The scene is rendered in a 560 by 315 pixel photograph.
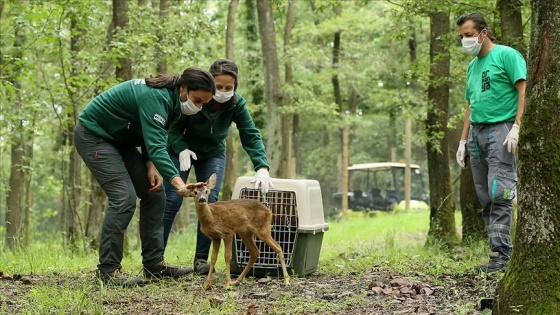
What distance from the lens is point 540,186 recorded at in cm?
371

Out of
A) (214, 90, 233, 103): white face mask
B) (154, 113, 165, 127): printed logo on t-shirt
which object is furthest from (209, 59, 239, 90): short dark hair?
(154, 113, 165, 127): printed logo on t-shirt

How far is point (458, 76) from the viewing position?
32.2 ft

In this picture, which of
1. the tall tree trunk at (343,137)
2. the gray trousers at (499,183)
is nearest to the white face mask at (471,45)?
the gray trousers at (499,183)

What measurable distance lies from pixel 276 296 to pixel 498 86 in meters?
2.61

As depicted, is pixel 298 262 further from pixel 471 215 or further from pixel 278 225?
pixel 471 215

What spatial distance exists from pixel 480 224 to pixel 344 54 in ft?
60.0

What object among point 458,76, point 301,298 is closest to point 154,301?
point 301,298

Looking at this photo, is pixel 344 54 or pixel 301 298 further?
pixel 344 54

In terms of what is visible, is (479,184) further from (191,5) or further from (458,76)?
(191,5)

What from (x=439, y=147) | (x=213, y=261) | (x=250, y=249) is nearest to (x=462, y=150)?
(x=250, y=249)

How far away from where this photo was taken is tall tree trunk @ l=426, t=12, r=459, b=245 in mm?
9375

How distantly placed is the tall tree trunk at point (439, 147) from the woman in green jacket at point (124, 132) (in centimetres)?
449

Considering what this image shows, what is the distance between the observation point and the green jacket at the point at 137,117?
219 inches

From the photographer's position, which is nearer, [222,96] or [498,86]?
[498,86]
